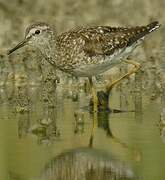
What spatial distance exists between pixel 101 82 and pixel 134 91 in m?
1.21

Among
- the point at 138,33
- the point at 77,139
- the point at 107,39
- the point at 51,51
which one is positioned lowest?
the point at 77,139

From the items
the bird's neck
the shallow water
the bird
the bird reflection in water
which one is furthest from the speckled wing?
the bird reflection in water

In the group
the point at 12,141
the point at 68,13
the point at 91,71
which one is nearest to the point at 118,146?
the point at 12,141

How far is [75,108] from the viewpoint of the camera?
48.6 feet

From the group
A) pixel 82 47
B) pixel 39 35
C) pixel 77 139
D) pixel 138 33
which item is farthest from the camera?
pixel 138 33

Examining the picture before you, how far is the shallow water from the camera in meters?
10.9

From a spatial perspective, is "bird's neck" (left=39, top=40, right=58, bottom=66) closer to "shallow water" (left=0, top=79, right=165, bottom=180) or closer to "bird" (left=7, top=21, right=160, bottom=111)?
"bird" (left=7, top=21, right=160, bottom=111)

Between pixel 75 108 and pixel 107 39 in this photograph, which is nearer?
pixel 75 108

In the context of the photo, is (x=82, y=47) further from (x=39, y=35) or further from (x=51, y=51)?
(x=39, y=35)

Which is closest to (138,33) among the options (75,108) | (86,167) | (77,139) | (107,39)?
(107,39)

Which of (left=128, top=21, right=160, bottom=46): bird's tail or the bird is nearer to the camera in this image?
the bird

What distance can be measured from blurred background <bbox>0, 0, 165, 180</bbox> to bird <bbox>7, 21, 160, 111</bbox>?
2.17 feet

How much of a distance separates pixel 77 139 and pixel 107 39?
291 centimetres

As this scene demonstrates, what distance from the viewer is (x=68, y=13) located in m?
22.4
